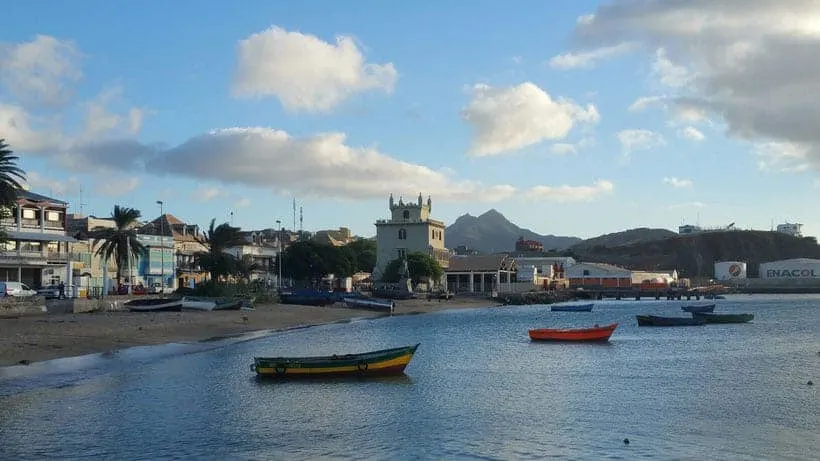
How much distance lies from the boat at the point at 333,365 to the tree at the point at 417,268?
115m

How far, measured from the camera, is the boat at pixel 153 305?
239 ft

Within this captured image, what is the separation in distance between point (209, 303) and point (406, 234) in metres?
92.0

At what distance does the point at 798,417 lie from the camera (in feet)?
91.9

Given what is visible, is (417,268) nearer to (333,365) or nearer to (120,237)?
(120,237)

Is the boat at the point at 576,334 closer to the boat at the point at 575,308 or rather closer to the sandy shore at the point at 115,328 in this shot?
the sandy shore at the point at 115,328

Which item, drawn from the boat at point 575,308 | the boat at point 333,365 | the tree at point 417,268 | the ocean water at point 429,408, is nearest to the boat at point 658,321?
the ocean water at point 429,408

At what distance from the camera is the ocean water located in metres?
23.0

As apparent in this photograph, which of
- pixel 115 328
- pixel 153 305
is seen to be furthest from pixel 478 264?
pixel 115 328

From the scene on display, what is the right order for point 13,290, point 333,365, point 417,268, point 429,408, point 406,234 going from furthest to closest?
point 406,234, point 417,268, point 13,290, point 333,365, point 429,408

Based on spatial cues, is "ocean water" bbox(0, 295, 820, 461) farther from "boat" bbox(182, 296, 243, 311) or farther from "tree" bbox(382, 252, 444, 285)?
"tree" bbox(382, 252, 444, 285)

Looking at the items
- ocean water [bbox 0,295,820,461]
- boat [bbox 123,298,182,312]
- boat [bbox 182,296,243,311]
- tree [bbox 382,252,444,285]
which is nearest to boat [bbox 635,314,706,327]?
ocean water [bbox 0,295,820,461]

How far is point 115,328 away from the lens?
5494cm

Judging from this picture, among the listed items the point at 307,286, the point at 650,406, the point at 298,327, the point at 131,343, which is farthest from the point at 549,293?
the point at 650,406

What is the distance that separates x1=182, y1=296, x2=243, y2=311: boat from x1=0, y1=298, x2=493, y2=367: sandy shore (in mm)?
1896
